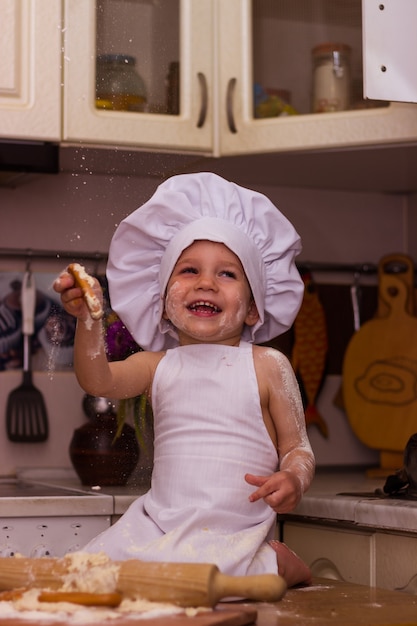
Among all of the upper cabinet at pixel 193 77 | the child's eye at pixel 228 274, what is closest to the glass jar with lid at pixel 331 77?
the upper cabinet at pixel 193 77

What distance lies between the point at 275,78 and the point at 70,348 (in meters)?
0.62

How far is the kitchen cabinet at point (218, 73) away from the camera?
1.81 metres

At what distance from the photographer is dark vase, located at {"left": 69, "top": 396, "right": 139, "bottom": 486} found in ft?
5.89

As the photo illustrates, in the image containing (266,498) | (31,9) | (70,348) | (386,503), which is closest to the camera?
(266,498)

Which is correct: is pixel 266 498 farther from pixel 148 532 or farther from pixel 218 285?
pixel 218 285

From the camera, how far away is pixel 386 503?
1518 mm

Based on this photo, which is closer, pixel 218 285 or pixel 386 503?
pixel 218 285

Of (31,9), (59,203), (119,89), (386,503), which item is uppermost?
(31,9)

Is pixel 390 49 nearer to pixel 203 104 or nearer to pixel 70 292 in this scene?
pixel 203 104

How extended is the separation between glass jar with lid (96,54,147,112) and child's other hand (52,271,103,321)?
730 mm

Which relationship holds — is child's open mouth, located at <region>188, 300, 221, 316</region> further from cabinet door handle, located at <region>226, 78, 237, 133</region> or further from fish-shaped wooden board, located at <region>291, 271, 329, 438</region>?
fish-shaped wooden board, located at <region>291, 271, 329, 438</region>

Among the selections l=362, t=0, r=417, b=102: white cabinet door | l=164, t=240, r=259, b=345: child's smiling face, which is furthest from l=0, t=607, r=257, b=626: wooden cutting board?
l=362, t=0, r=417, b=102: white cabinet door

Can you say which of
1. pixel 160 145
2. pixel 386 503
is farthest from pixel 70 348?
pixel 386 503

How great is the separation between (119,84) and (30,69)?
15cm
